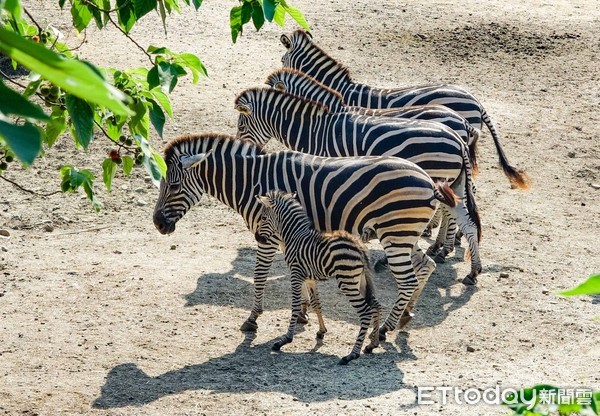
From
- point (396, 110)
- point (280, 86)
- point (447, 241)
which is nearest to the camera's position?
point (396, 110)

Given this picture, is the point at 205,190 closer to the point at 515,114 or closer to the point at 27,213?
the point at 27,213

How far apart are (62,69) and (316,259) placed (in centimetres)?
564

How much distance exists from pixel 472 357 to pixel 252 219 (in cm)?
219

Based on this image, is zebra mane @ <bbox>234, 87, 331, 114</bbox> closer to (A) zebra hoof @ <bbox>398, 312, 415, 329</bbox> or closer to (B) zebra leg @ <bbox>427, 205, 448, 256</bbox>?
(B) zebra leg @ <bbox>427, 205, 448, 256</bbox>

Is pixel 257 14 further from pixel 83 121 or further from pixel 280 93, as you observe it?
pixel 280 93

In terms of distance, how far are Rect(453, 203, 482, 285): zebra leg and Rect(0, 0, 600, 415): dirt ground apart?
165 mm

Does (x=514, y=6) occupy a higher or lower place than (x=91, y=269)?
higher

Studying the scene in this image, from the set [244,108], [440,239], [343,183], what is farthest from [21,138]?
[244,108]

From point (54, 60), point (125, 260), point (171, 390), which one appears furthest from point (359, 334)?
point (54, 60)

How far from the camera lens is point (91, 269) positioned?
8.36 meters

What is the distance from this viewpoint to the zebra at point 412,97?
9.32 m

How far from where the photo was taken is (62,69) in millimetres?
1057

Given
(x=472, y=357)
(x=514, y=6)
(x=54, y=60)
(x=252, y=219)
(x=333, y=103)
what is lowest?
(x=472, y=357)

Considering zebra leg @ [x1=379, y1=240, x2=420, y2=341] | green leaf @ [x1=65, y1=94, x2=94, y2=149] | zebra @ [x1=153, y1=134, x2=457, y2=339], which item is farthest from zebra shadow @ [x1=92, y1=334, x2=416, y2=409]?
green leaf @ [x1=65, y1=94, x2=94, y2=149]
